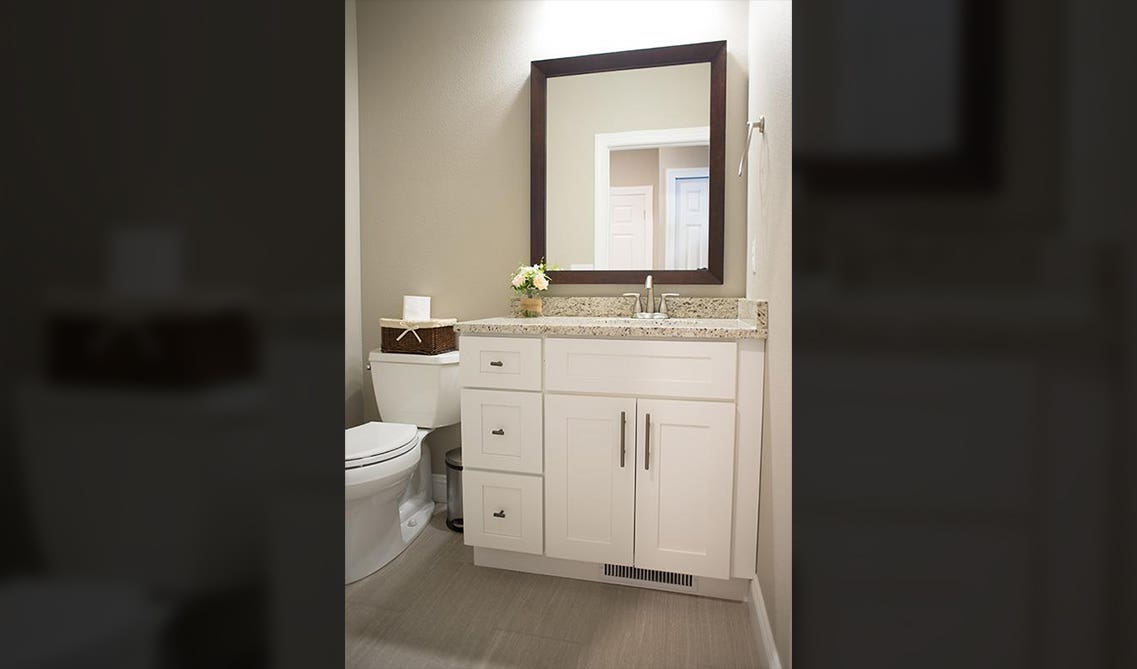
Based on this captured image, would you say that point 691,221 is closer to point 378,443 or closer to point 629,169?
point 629,169

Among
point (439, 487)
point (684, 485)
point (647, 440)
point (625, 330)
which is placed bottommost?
point (439, 487)

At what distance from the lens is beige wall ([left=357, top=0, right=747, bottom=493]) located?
107 inches

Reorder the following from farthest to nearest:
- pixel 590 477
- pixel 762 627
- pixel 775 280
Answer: pixel 590 477 < pixel 762 627 < pixel 775 280

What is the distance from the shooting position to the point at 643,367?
6.69 ft

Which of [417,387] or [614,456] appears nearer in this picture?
[614,456]

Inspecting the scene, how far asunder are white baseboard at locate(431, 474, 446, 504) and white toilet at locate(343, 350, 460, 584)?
0.03 meters

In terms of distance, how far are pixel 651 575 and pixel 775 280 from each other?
45.1 inches

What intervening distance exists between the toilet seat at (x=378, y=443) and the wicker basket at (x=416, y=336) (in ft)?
1.12

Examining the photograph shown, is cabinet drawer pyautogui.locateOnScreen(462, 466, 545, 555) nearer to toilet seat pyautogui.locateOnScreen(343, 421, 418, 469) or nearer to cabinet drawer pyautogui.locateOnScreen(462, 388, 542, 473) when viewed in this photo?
cabinet drawer pyautogui.locateOnScreen(462, 388, 542, 473)

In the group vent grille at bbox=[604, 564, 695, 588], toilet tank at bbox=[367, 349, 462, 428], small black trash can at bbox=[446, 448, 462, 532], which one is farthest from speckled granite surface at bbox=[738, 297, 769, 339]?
small black trash can at bbox=[446, 448, 462, 532]

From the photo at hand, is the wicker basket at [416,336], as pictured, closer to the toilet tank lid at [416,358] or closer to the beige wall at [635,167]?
the toilet tank lid at [416,358]
